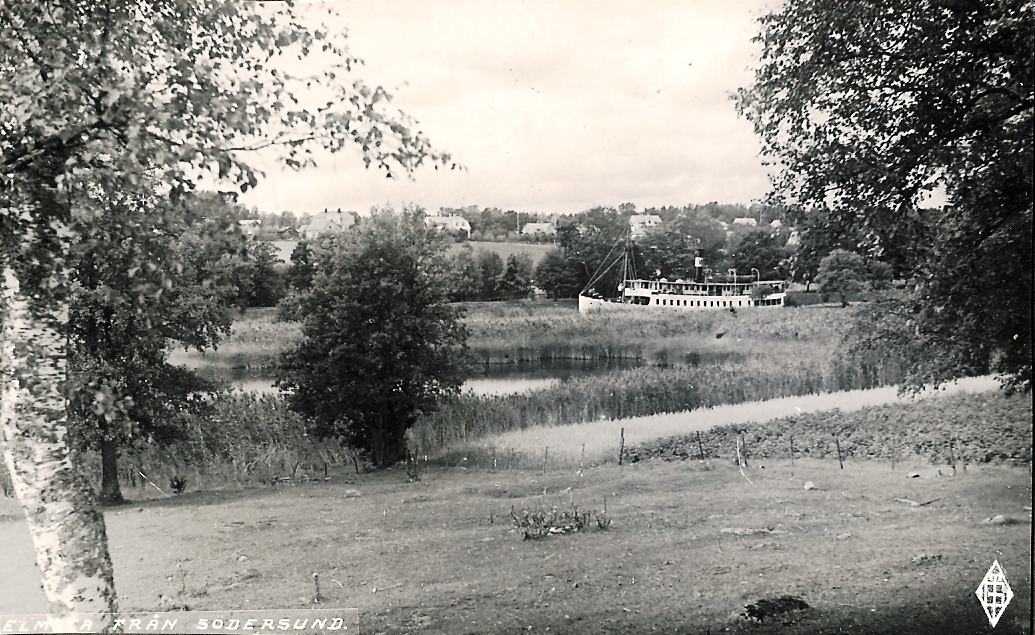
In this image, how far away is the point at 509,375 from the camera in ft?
12.3

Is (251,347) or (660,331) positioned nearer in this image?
(251,347)

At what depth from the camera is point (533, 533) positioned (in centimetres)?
351

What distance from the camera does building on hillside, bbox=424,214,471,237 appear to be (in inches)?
139

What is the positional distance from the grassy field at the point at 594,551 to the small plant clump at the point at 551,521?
1.4 inches

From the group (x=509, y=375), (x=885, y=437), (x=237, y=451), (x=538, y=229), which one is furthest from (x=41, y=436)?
(x=885, y=437)

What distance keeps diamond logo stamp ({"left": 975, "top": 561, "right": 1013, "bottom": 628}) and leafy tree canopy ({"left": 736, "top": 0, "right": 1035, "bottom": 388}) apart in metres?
1.10

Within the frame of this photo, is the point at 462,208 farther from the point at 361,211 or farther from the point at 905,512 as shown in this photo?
the point at 905,512

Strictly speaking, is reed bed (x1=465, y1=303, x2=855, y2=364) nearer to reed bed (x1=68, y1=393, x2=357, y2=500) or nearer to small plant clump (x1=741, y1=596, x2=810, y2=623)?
reed bed (x1=68, y1=393, x2=357, y2=500)

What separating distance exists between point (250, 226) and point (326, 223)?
0.37 meters

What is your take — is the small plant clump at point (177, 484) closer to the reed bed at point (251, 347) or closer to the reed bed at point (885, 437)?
the reed bed at point (251, 347)

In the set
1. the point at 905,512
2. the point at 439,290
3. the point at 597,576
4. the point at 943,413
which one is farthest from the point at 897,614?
the point at 439,290

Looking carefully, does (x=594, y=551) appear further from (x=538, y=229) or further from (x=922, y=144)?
(x=922, y=144)

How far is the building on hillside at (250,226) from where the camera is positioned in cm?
322

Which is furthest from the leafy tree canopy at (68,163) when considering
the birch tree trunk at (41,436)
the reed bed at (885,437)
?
the reed bed at (885,437)
